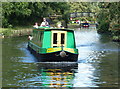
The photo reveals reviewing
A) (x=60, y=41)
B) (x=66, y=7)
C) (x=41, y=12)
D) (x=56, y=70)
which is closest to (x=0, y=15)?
(x=41, y=12)

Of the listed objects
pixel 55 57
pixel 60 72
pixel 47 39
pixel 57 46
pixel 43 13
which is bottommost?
pixel 60 72

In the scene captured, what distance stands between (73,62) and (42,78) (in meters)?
5.88

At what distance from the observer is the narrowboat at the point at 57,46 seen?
2571 cm

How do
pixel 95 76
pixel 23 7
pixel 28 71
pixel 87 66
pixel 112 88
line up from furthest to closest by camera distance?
1. pixel 23 7
2. pixel 87 66
3. pixel 28 71
4. pixel 95 76
5. pixel 112 88

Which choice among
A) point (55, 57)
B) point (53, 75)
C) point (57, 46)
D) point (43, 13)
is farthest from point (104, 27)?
point (53, 75)

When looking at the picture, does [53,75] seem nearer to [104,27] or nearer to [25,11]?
[104,27]

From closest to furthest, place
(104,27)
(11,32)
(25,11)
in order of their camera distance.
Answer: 1. (11,32)
2. (104,27)
3. (25,11)

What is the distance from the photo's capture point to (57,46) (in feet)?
88.5

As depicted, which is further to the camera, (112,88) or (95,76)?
(95,76)

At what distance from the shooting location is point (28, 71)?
23328mm

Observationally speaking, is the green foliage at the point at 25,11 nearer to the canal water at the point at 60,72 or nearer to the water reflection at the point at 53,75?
the canal water at the point at 60,72

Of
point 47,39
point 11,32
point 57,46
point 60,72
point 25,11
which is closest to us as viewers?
point 60,72

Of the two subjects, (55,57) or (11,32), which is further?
(11,32)

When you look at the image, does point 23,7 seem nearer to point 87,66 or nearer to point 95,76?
point 87,66
